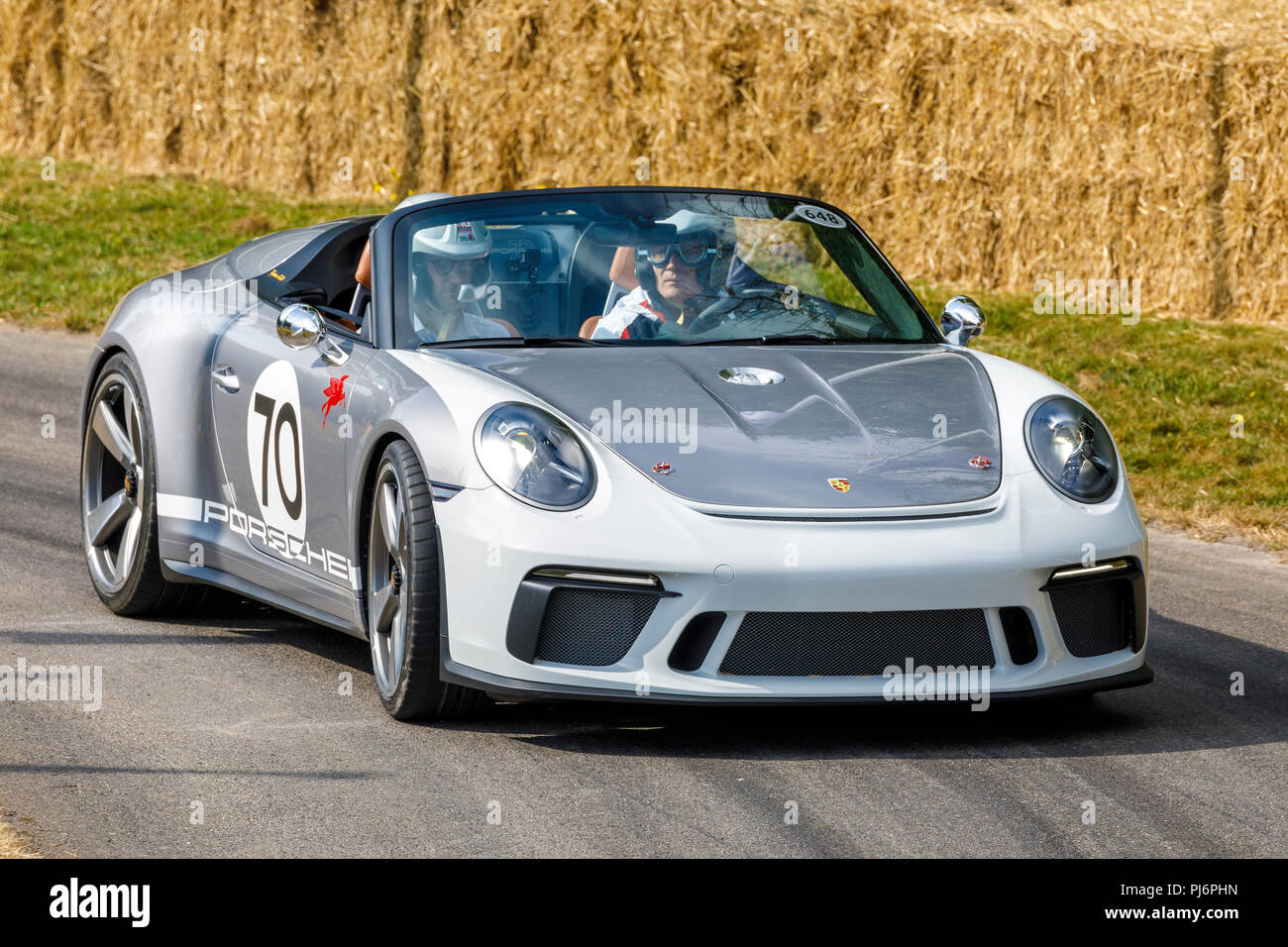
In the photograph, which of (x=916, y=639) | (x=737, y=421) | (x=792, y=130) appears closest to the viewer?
(x=916, y=639)

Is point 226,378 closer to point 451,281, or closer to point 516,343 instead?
point 451,281

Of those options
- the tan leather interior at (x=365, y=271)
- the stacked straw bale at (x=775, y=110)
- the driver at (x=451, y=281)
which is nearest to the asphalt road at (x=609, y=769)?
the driver at (x=451, y=281)

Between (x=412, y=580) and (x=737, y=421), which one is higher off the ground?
(x=737, y=421)

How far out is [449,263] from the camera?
604 cm

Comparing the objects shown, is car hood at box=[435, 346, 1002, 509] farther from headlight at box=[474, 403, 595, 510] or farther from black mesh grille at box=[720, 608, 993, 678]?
black mesh grille at box=[720, 608, 993, 678]

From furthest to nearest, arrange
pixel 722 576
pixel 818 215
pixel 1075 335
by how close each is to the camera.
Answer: pixel 1075 335
pixel 818 215
pixel 722 576

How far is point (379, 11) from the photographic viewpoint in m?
17.1

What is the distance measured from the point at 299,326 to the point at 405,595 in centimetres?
104

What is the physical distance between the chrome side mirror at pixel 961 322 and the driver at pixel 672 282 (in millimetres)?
774

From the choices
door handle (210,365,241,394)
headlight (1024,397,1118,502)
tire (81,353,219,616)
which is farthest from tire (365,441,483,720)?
headlight (1024,397,1118,502)

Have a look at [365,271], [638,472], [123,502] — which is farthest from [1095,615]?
[123,502]
